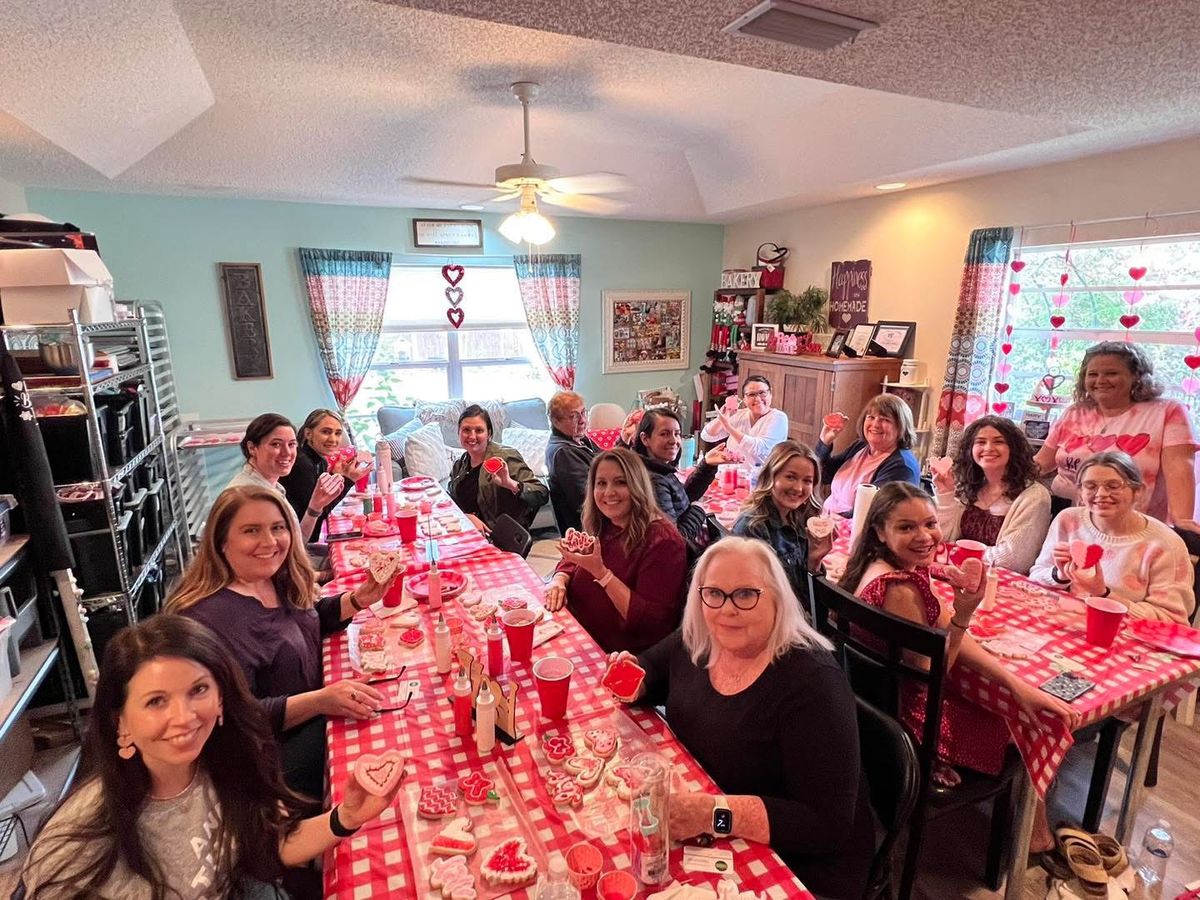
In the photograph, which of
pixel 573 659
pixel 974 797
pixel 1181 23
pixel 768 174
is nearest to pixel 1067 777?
pixel 974 797

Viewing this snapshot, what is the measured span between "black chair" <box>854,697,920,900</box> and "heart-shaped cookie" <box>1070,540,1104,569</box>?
1189 millimetres

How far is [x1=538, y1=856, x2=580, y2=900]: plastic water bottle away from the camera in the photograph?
42.5 inches

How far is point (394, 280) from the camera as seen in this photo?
568 cm

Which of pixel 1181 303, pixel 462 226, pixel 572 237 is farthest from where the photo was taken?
pixel 572 237

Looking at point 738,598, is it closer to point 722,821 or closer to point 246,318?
point 722,821

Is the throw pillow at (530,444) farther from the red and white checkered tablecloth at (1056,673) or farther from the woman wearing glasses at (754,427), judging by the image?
the red and white checkered tablecloth at (1056,673)

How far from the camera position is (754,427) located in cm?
442

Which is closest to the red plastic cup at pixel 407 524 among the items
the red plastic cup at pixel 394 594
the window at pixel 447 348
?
the red plastic cup at pixel 394 594

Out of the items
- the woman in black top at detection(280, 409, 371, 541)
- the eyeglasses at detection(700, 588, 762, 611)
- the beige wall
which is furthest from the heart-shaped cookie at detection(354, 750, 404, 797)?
the beige wall

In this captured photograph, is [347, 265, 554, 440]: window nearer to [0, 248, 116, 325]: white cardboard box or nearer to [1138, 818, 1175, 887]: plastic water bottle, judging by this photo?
[0, 248, 116, 325]: white cardboard box

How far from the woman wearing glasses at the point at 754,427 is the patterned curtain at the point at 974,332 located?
3.84 ft

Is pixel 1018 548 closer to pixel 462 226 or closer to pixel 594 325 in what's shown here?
pixel 594 325

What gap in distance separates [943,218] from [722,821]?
15.2 ft

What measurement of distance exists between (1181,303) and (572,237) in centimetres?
457
